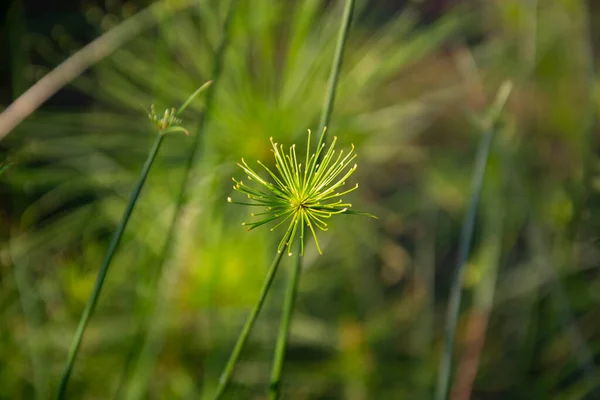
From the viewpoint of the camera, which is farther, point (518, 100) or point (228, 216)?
point (518, 100)

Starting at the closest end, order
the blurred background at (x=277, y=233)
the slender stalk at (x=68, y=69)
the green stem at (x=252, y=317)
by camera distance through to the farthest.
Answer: the green stem at (x=252, y=317), the slender stalk at (x=68, y=69), the blurred background at (x=277, y=233)

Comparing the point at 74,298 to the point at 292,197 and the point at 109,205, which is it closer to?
the point at 109,205

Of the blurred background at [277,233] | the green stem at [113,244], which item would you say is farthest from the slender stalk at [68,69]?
the green stem at [113,244]

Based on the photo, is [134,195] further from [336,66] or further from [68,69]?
[68,69]

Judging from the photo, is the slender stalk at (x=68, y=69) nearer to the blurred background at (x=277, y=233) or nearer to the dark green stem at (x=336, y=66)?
the blurred background at (x=277, y=233)

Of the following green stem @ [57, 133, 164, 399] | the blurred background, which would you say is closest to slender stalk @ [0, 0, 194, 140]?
the blurred background

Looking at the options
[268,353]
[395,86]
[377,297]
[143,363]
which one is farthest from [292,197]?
[395,86]
